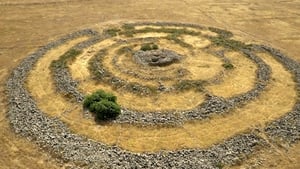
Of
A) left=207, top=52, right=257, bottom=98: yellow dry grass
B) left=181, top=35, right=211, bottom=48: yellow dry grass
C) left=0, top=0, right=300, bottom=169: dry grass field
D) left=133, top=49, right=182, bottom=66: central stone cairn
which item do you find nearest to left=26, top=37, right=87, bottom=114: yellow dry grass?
left=0, top=0, right=300, bottom=169: dry grass field

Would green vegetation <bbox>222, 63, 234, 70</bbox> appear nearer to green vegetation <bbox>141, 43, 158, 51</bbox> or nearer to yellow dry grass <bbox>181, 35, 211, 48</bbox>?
yellow dry grass <bbox>181, 35, 211, 48</bbox>

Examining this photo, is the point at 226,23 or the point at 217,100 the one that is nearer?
the point at 217,100

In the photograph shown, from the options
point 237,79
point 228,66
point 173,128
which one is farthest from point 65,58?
point 237,79

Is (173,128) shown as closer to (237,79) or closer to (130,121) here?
(130,121)

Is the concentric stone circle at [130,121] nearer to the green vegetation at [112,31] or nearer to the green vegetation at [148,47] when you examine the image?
the green vegetation at [148,47]

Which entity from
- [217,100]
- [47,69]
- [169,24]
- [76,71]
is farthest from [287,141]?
[169,24]

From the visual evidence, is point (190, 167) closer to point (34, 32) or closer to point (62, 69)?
point (62, 69)
